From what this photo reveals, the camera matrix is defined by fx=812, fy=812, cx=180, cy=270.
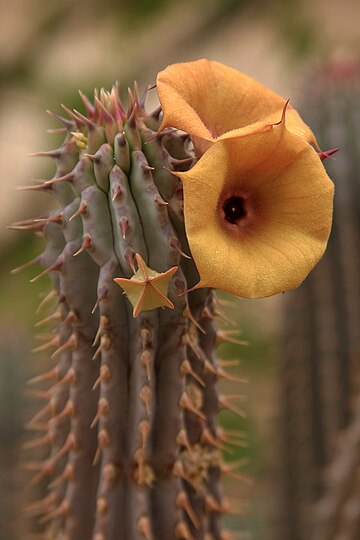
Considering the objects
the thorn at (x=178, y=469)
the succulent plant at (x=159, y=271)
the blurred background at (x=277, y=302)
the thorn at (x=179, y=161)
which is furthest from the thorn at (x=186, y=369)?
the blurred background at (x=277, y=302)

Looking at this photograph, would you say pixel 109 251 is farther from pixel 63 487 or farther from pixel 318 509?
pixel 318 509

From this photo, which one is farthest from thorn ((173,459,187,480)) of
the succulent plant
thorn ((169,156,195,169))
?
thorn ((169,156,195,169))

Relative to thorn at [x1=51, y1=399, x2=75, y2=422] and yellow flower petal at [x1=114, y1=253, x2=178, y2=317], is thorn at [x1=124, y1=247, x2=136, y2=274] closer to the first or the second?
yellow flower petal at [x1=114, y1=253, x2=178, y2=317]

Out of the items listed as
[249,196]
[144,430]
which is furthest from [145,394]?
[249,196]

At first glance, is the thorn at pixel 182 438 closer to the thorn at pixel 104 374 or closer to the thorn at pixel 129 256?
the thorn at pixel 104 374

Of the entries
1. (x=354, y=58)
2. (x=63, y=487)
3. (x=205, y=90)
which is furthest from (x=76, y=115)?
(x=354, y=58)
